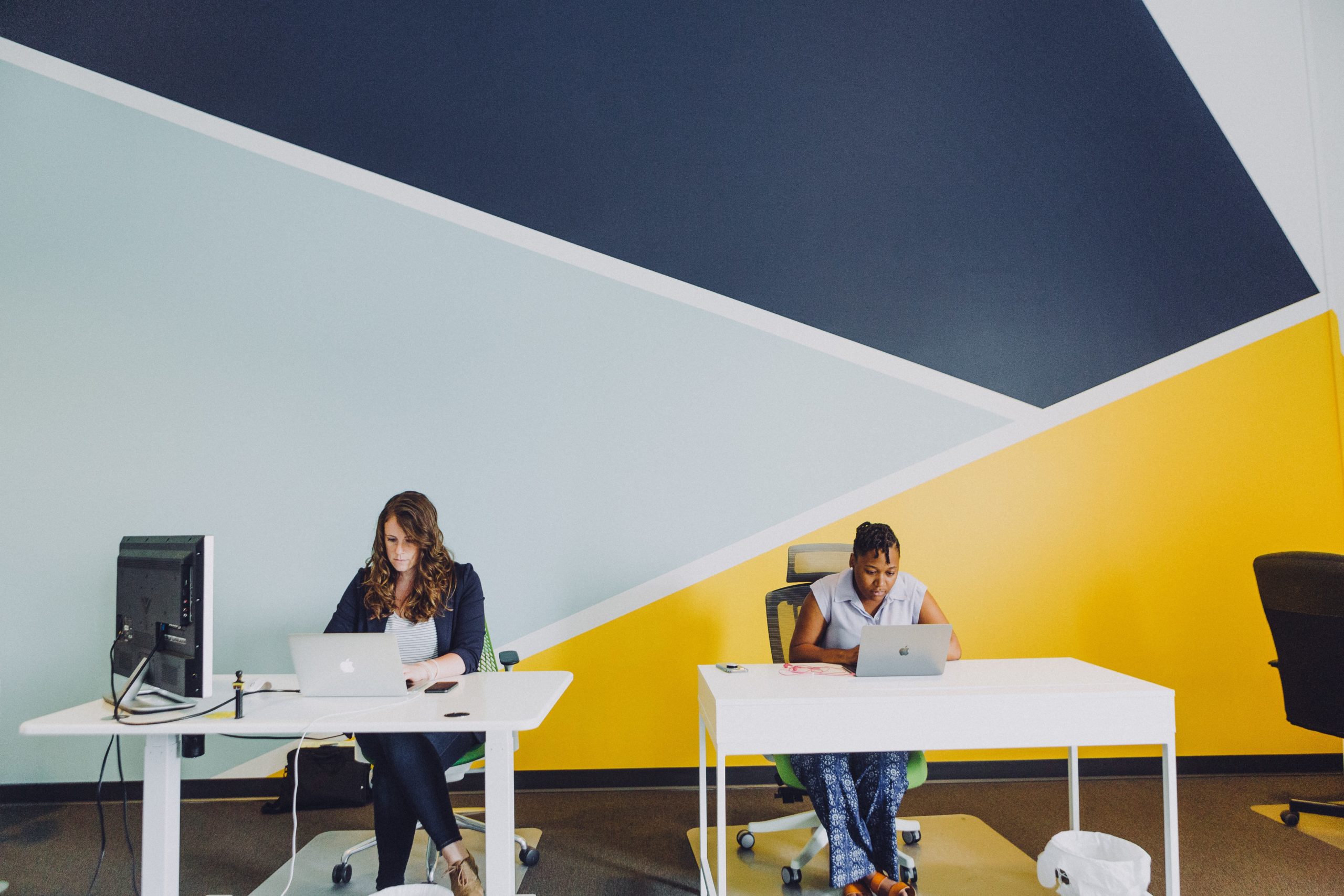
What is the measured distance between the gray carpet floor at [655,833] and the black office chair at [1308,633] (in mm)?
377

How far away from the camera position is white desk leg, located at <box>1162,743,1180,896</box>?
2.15m

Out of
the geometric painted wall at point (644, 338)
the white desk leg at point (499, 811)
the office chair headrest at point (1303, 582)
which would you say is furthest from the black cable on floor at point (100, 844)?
the office chair headrest at point (1303, 582)

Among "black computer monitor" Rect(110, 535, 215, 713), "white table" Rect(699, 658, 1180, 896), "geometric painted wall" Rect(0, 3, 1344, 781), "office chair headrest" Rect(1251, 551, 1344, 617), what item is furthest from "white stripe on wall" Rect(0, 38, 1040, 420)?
"black computer monitor" Rect(110, 535, 215, 713)

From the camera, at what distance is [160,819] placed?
2.00 metres

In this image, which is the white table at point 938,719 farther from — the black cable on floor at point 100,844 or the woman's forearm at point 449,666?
the black cable on floor at point 100,844

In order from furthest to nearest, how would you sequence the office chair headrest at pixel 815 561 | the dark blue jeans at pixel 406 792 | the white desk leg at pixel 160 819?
the office chair headrest at pixel 815 561 → the dark blue jeans at pixel 406 792 → the white desk leg at pixel 160 819

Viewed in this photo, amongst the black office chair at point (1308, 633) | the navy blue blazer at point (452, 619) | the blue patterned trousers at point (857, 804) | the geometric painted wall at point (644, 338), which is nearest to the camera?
the blue patterned trousers at point (857, 804)

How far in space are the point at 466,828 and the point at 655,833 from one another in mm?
686

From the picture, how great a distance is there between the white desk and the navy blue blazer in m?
0.35

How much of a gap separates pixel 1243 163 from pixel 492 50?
11.3 feet

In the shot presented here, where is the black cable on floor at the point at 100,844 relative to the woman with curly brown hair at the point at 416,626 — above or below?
below

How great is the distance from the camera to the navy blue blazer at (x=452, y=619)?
2.48 m

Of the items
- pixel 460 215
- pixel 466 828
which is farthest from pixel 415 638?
pixel 460 215

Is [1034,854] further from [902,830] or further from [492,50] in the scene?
[492,50]
